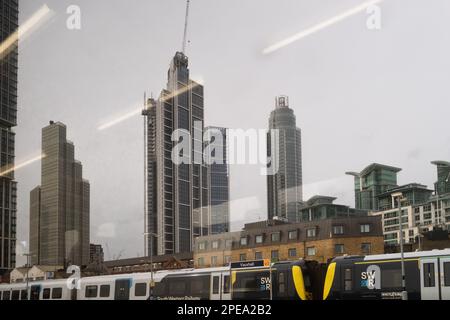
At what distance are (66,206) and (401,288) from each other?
369 inches

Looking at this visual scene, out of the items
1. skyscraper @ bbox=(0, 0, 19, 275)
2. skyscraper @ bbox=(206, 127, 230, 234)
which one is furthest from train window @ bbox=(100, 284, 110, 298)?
skyscraper @ bbox=(206, 127, 230, 234)

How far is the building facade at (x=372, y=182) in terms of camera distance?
1582 centimetres

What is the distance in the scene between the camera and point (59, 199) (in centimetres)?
1588

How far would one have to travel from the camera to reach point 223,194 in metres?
16.0

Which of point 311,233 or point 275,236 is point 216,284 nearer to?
point 275,236

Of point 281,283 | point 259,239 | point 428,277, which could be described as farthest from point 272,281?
point 259,239

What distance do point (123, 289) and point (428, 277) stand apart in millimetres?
9795

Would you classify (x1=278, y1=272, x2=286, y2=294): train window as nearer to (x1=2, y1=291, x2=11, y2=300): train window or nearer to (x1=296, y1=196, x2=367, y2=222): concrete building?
(x1=296, y1=196, x2=367, y2=222): concrete building

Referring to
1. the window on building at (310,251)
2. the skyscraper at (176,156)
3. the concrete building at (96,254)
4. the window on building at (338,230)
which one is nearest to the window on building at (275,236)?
the window on building at (310,251)

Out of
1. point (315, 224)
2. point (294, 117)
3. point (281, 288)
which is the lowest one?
point (281, 288)

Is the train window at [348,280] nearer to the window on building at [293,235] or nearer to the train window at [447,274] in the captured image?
the train window at [447,274]
